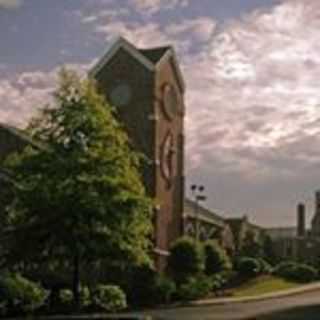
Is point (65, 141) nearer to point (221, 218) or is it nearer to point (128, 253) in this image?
point (128, 253)

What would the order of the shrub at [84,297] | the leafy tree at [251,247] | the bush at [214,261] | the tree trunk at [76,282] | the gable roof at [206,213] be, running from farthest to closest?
the leafy tree at [251,247] → the gable roof at [206,213] → the bush at [214,261] → the shrub at [84,297] → the tree trunk at [76,282]

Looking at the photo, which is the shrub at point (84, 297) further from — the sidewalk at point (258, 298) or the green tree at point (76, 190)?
the sidewalk at point (258, 298)

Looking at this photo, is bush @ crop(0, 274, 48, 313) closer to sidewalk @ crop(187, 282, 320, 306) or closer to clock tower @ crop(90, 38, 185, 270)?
sidewalk @ crop(187, 282, 320, 306)

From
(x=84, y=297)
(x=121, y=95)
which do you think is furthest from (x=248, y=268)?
(x=84, y=297)

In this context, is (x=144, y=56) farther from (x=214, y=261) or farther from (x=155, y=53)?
(x=214, y=261)

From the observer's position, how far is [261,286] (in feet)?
245

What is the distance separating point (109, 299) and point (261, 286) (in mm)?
23746

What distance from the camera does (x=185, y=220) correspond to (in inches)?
3179

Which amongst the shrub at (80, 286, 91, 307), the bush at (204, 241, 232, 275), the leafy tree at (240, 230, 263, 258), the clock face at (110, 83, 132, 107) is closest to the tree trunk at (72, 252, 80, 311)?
the shrub at (80, 286, 91, 307)

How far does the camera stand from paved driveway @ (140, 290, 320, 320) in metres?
42.7

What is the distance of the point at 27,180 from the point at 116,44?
3135cm

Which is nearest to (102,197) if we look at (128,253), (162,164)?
(128,253)

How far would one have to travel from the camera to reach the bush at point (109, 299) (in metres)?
52.2

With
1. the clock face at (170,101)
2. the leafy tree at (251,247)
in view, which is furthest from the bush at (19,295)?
the leafy tree at (251,247)
